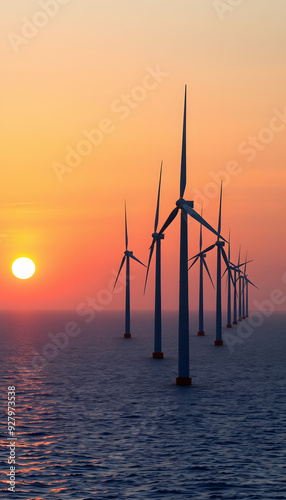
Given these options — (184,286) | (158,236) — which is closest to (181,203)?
(184,286)

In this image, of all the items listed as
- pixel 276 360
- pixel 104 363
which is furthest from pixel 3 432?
pixel 276 360

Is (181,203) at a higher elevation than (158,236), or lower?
higher

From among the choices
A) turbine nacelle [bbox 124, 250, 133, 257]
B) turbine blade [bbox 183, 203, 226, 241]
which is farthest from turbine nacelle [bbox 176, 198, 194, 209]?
turbine nacelle [bbox 124, 250, 133, 257]

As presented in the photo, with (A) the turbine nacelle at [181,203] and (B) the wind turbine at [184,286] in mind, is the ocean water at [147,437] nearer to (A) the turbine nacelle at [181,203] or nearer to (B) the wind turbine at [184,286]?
(B) the wind turbine at [184,286]

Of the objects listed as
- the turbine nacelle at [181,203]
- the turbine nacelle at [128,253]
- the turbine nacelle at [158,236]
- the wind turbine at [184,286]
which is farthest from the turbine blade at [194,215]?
the turbine nacelle at [128,253]

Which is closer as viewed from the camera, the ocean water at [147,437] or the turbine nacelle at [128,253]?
the ocean water at [147,437]

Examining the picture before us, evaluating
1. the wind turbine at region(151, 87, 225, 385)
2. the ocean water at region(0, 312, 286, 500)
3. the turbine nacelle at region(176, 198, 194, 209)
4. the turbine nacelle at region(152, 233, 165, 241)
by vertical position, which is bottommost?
the ocean water at region(0, 312, 286, 500)

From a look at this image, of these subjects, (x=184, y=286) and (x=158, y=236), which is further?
(x=158, y=236)

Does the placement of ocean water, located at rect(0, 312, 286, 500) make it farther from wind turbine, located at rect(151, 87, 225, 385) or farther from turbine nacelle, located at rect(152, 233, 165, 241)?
turbine nacelle, located at rect(152, 233, 165, 241)

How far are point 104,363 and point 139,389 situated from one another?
115 feet

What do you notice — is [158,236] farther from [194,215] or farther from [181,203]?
[194,215]

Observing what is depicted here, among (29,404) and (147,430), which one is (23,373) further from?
(147,430)

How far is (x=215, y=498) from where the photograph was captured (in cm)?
2827

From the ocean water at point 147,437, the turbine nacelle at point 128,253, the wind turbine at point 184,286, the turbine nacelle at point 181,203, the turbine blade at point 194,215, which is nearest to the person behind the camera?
the ocean water at point 147,437
